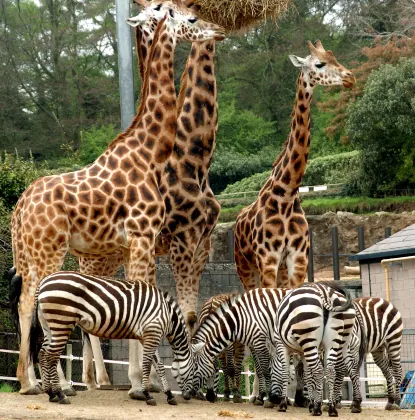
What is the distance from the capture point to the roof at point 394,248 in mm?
20438

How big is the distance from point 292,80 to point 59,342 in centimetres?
4507

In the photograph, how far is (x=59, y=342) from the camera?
34.4 feet

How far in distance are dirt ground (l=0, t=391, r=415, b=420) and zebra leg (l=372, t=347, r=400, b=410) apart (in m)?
0.27

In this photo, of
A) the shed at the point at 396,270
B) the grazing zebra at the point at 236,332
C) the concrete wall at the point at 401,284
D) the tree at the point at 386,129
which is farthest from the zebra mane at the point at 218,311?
the tree at the point at 386,129

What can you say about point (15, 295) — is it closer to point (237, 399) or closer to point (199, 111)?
point (237, 399)

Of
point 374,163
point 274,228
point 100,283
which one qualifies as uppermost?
point 374,163

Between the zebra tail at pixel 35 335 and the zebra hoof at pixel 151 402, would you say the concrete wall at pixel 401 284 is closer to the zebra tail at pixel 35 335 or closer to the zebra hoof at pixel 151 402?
the zebra hoof at pixel 151 402

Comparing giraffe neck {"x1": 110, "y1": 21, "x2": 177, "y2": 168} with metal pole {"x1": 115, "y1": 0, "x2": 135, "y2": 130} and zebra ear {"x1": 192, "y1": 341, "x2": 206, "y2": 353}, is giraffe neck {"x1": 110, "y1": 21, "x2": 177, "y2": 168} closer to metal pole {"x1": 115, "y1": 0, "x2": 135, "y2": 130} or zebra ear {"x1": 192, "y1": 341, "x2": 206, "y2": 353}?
metal pole {"x1": 115, "y1": 0, "x2": 135, "y2": 130}

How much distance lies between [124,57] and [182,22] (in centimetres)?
127

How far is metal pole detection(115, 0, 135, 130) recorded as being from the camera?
13250mm

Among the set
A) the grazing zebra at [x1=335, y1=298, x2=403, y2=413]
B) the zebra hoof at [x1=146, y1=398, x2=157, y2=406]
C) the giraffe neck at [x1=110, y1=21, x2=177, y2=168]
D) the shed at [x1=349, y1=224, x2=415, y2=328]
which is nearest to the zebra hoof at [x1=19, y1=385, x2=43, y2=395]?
the zebra hoof at [x1=146, y1=398, x2=157, y2=406]

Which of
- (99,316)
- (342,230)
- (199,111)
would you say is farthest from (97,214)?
(342,230)

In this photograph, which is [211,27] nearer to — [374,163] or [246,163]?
[374,163]

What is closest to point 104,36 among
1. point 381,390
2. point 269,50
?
point 269,50
